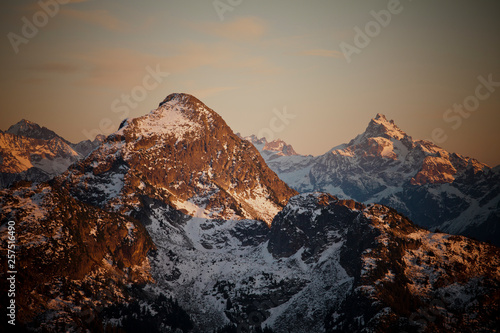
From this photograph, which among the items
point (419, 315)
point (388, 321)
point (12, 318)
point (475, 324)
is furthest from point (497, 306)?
point (12, 318)

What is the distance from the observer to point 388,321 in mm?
191500

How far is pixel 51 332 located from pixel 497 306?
576 feet

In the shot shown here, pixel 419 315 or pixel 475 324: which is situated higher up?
pixel 419 315

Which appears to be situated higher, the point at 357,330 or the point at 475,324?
the point at 357,330

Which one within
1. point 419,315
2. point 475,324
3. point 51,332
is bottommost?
point 475,324

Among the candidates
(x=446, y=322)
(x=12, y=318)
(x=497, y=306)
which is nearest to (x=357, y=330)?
(x=446, y=322)

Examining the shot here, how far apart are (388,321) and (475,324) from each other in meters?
33.3

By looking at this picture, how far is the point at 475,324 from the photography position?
192m

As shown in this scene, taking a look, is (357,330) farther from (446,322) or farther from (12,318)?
(12,318)

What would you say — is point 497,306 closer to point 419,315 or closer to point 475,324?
point 475,324

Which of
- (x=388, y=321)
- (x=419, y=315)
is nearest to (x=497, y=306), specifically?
(x=419, y=315)

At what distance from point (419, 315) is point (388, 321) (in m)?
15.7

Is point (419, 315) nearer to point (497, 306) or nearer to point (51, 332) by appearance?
point (497, 306)

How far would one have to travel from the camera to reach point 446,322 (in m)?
194
